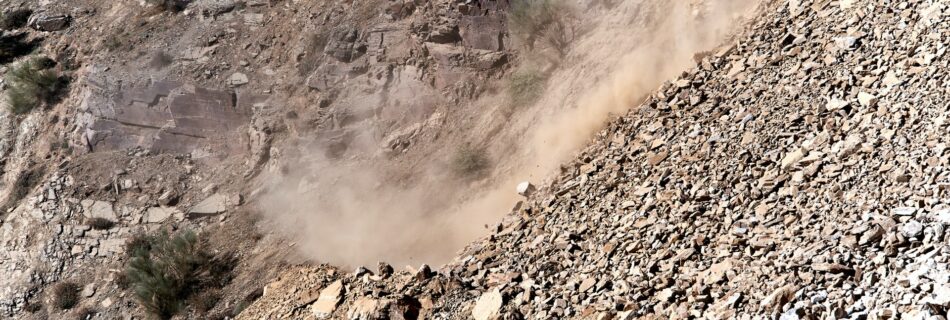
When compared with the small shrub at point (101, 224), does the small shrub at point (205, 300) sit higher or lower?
lower

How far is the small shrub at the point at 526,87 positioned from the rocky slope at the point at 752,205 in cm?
430

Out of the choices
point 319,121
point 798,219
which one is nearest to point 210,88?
point 319,121

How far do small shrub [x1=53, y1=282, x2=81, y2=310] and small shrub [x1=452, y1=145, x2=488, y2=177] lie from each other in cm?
908

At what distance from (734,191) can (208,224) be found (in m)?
12.9

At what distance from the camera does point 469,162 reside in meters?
16.4

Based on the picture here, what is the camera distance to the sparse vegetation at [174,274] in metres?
16.5

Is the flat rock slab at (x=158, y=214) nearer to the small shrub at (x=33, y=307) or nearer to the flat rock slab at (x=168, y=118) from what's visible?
the flat rock slab at (x=168, y=118)

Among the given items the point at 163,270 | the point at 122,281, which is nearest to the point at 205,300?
the point at 163,270

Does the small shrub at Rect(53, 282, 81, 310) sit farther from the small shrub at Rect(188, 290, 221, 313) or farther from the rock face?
the rock face

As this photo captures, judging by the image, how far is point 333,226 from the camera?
17.0 m

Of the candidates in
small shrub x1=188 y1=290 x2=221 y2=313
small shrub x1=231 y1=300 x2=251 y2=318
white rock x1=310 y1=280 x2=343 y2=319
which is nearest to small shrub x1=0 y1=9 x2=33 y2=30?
small shrub x1=188 y1=290 x2=221 y2=313

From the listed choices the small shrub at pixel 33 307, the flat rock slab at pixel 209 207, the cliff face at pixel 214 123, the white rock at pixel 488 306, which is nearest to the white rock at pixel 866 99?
the white rock at pixel 488 306

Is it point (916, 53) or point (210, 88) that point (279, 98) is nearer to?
point (210, 88)

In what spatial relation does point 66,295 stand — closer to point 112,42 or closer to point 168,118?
point 168,118
